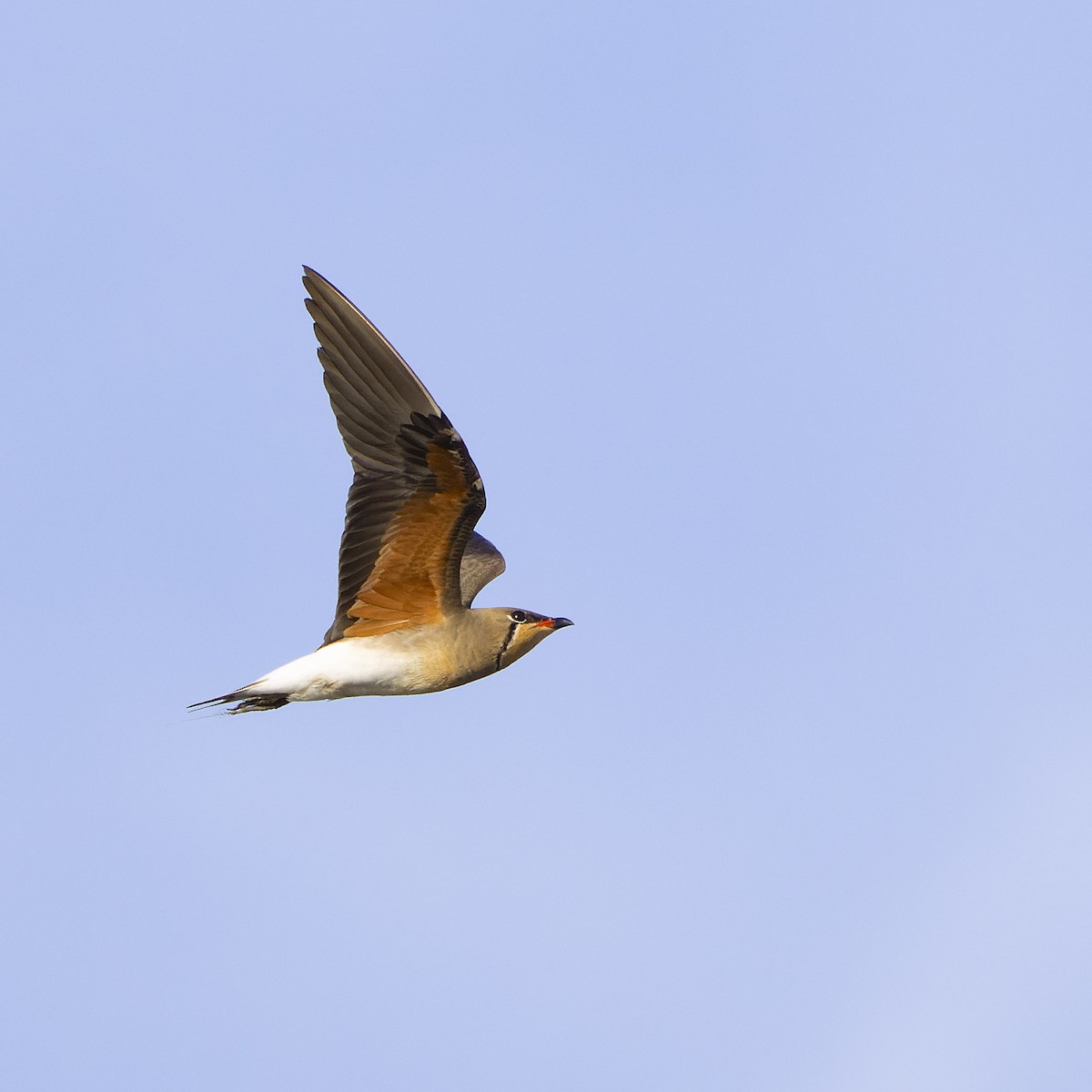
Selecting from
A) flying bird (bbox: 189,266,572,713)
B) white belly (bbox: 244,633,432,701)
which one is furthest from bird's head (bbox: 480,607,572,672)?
white belly (bbox: 244,633,432,701)

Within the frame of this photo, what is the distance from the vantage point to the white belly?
1469cm

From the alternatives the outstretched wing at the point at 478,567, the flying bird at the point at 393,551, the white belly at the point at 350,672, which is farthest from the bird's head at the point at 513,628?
the outstretched wing at the point at 478,567

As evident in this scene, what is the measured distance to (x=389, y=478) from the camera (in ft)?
47.5

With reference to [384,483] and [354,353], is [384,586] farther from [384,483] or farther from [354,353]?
[354,353]

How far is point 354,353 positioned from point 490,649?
2.51m

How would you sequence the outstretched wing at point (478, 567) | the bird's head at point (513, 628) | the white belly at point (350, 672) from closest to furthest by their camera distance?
the white belly at point (350, 672), the bird's head at point (513, 628), the outstretched wing at point (478, 567)

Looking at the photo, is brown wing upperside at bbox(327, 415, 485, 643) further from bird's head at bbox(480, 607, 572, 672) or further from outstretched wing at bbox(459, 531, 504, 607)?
outstretched wing at bbox(459, 531, 504, 607)

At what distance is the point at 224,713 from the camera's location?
1469cm

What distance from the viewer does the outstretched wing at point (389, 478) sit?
46.8 feet

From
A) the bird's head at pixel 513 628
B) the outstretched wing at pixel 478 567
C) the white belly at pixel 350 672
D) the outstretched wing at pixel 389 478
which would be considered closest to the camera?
the outstretched wing at pixel 389 478

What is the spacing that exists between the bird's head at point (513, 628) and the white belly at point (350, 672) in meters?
0.65

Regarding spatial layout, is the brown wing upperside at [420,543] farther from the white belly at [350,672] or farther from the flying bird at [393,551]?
the white belly at [350,672]

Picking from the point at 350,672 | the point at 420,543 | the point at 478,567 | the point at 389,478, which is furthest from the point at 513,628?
the point at 478,567

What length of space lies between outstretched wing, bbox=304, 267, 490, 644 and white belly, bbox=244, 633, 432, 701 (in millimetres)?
233
